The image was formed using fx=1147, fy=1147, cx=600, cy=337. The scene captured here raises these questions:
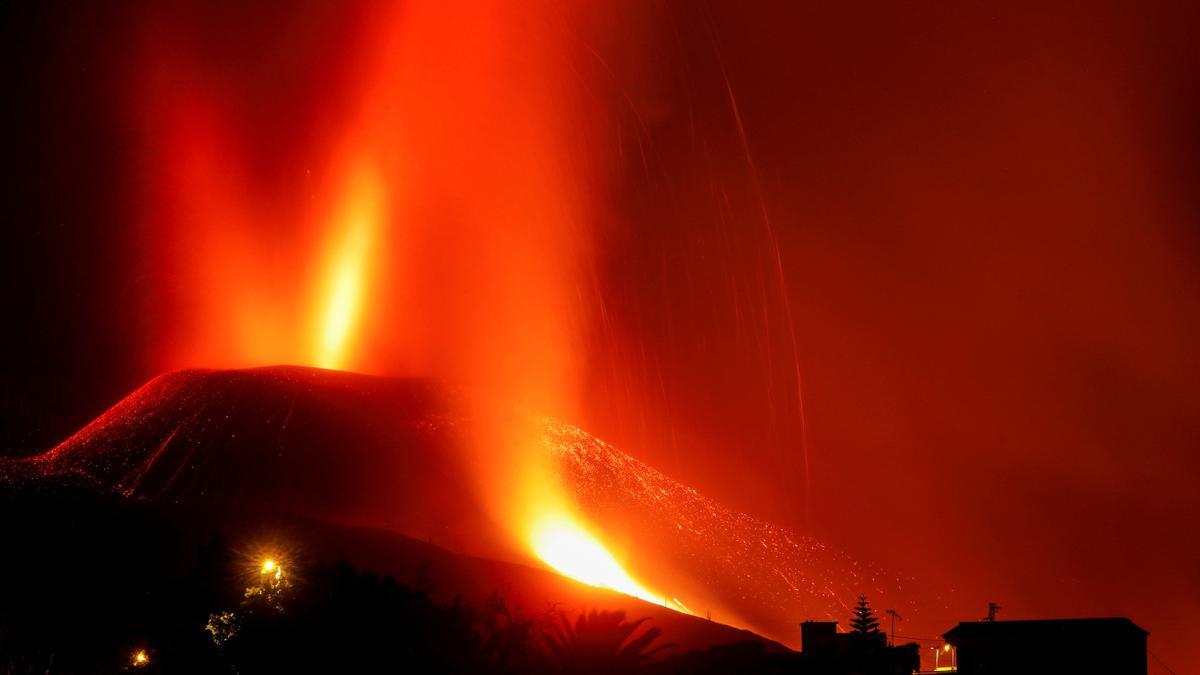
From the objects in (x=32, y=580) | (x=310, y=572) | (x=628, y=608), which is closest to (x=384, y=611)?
(x=310, y=572)

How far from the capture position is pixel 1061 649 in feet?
114

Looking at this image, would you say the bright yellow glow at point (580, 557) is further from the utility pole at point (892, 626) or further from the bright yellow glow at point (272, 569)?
the bright yellow glow at point (272, 569)

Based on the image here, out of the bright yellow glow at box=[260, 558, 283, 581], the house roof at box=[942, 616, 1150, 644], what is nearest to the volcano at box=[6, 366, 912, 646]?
the house roof at box=[942, 616, 1150, 644]

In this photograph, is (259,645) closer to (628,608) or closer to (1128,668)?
(1128,668)

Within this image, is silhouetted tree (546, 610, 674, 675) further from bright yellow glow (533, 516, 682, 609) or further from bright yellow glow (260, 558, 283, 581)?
bright yellow glow (533, 516, 682, 609)

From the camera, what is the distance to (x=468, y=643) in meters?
21.9

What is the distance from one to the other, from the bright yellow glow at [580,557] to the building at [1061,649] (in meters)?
21.7

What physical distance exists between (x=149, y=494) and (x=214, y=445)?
7.11m


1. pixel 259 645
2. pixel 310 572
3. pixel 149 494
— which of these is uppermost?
pixel 149 494

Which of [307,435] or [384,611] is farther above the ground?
[307,435]

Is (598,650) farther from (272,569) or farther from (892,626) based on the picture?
(892,626)

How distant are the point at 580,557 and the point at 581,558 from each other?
23cm

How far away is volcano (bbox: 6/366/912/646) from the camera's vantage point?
59.4 m

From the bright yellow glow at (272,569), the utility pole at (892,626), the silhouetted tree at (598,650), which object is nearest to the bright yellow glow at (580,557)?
the utility pole at (892,626)
